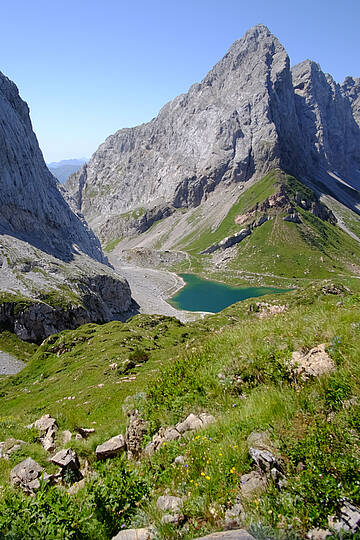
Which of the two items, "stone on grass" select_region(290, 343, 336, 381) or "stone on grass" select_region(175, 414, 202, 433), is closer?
"stone on grass" select_region(290, 343, 336, 381)

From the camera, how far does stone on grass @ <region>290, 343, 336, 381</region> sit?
7.57 meters

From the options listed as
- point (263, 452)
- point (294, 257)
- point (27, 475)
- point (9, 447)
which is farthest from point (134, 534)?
point (294, 257)

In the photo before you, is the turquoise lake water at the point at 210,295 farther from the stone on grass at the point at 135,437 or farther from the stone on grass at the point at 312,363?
the stone on grass at the point at 312,363

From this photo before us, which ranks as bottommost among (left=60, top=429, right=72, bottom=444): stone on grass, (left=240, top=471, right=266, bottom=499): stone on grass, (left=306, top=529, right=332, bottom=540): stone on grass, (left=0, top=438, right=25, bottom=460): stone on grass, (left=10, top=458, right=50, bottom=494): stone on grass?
(left=60, top=429, right=72, bottom=444): stone on grass

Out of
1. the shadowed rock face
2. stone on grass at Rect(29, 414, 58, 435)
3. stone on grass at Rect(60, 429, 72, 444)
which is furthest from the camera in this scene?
the shadowed rock face

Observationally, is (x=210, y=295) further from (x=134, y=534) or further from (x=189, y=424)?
(x=134, y=534)

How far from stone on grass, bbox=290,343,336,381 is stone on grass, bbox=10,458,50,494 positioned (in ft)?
25.4

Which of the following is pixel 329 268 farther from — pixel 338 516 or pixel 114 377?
pixel 338 516

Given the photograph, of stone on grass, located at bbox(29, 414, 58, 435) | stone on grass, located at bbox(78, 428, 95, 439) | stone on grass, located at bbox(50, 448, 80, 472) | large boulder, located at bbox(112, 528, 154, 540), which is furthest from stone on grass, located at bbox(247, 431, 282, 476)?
stone on grass, located at bbox(29, 414, 58, 435)

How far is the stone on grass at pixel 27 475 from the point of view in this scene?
8.34 m

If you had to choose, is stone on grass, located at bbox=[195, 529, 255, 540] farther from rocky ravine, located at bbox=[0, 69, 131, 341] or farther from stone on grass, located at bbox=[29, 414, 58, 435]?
rocky ravine, located at bbox=[0, 69, 131, 341]

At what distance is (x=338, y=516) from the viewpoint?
175 inches

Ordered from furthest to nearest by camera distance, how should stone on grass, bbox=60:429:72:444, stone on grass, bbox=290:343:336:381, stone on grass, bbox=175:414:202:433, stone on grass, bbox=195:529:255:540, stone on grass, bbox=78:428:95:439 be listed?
stone on grass, bbox=78:428:95:439
stone on grass, bbox=60:429:72:444
stone on grass, bbox=175:414:202:433
stone on grass, bbox=290:343:336:381
stone on grass, bbox=195:529:255:540

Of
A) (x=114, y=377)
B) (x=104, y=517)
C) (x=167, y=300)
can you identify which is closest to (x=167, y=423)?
(x=104, y=517)
